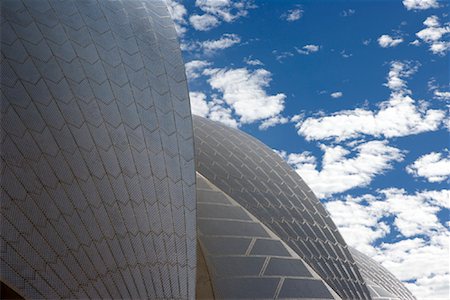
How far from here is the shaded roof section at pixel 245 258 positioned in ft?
42.4

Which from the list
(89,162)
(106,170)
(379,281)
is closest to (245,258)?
(106,170)

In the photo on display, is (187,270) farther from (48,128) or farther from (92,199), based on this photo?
(48,128)

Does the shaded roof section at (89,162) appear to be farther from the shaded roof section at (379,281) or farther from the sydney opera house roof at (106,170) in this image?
the shaded roof section at (379,281)

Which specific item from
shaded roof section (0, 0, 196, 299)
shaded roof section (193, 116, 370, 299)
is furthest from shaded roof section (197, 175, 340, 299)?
shaded roof section (0, 0, 196, 299)

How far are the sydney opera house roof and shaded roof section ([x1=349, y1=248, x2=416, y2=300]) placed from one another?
6.16 m

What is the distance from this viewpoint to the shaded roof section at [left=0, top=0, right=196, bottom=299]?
877 cm

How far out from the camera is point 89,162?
962 cm

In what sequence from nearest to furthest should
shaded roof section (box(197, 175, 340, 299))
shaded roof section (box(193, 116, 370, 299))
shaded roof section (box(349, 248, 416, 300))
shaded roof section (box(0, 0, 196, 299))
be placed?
shaded roof section (box(0, 0, 196, 299))
shaded roof section (box(197, 175, 340, 299))
shaded roof section (box(193, 116, 370, 299))
shaded roof section (box(349, 248, 416, 300))

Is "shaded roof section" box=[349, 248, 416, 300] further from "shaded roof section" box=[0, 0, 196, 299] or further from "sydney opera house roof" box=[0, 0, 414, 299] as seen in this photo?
"shaded roof section" box=[0, 0, 196, 299]

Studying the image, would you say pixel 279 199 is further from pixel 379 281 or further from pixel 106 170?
pixel 106 170

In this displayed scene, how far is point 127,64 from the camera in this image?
36.9ft

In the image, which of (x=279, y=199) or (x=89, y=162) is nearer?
(x=89, y=162)

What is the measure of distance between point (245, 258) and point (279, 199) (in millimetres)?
3988

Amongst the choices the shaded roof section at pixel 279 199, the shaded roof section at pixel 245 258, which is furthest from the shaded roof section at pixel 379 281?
the shaded roof section at pixel 245 258
